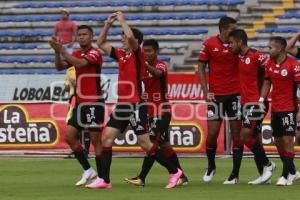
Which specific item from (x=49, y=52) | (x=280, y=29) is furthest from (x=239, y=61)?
(x=49, y=52)

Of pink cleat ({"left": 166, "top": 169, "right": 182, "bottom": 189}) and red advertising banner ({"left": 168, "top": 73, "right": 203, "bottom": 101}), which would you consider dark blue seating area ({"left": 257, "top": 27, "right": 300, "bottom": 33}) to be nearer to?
red advertising banner ({"left": 168, "top": 73, "right": 203, "bottom": 101})

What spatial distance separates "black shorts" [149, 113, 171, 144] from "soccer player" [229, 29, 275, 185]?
1.14m

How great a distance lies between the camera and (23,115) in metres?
20.9

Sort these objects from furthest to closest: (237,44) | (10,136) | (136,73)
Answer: (10,136), (237,44), (136,73)

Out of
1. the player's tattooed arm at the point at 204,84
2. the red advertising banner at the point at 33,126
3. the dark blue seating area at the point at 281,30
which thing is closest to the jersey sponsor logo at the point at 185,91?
the red advertising banner at the point at 33,126

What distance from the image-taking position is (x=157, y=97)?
14.0m

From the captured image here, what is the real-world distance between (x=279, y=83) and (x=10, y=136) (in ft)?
29.0

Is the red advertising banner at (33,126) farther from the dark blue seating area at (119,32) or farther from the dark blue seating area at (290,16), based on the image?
the dark blue seating area at (290,16)

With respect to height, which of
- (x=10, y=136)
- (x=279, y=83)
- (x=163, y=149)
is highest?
(x=279, y=83)

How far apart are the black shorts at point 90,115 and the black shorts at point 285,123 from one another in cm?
247

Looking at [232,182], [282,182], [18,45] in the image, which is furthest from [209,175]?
[18,45]

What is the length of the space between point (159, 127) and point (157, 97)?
1.49 feet

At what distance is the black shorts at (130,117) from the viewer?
42.3 ft

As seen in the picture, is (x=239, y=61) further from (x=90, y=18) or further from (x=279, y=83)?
(x=90, y=18)
